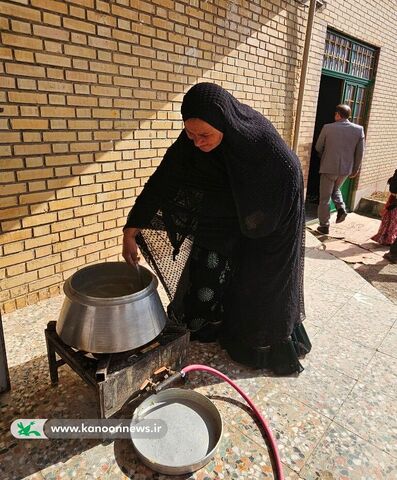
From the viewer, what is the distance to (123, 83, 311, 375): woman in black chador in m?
2.00

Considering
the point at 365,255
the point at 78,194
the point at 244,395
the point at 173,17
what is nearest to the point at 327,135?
the point at 365,255

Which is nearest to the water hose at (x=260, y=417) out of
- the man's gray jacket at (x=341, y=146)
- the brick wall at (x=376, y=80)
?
the brick wall at (x=376, y=80)

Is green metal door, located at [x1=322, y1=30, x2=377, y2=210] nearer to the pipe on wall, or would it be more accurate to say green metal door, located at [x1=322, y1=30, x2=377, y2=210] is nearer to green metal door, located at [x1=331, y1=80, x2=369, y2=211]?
green metal door, located at [x1=331, y1=80, x2=369, y2=211]

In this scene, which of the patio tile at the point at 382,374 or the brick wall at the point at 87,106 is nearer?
the patio tile at the point at 382,374

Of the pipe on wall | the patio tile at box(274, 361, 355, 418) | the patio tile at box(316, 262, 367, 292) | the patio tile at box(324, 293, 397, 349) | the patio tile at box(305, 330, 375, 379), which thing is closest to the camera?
the patio tile at box(274, 361, 355, 418)

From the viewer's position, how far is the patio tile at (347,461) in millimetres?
1732

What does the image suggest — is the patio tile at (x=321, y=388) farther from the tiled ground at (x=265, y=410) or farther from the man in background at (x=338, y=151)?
the man in background at (x=338, y=151)

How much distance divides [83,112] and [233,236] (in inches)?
63.7

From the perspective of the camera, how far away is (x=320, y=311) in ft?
10.8

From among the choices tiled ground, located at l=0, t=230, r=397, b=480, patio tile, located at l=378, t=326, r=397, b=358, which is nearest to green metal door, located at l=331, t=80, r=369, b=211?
patio tile, located at l=378, t=326, r=397, b=358

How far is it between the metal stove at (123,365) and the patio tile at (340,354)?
1039mm

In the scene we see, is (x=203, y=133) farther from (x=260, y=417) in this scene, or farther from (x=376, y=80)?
(x=376, y=80)

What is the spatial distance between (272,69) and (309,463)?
4.61 m

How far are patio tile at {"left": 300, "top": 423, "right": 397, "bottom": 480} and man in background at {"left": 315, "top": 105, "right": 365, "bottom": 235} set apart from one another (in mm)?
4655
